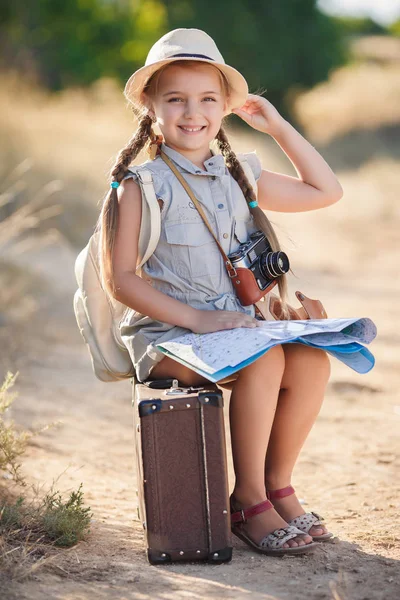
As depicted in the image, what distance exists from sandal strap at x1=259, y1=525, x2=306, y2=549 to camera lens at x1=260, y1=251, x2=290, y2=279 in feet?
2.94

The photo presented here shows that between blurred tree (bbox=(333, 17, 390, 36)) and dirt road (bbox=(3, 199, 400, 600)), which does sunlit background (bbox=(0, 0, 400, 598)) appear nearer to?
dirt road (bbox=(3, 199, 400, 600))

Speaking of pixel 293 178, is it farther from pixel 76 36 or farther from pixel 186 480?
pixel 76 36

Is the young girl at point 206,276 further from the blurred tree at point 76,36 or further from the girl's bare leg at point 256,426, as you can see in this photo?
the blurred tree at point 76,36

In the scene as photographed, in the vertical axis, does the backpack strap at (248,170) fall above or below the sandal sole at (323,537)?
above

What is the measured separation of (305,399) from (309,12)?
97.9ft

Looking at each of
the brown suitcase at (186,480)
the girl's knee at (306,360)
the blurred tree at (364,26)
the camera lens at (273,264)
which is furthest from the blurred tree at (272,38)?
the blurred tree at (364,26)

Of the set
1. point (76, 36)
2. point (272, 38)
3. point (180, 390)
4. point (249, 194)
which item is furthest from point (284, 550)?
point (272, 38)

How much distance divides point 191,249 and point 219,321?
0.31 m

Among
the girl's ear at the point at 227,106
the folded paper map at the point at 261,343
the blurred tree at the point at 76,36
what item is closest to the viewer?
the folded paper map at the point at 261,343

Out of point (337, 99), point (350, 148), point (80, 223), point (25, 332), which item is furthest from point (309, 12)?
point (25, 332)

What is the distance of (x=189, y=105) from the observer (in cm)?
338

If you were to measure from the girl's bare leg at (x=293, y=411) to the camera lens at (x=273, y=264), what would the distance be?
274mm

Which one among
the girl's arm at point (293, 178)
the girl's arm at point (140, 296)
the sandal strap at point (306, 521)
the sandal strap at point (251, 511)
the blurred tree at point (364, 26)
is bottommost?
the sandal strap at point (306, 521)

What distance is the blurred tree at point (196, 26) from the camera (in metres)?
23.5
